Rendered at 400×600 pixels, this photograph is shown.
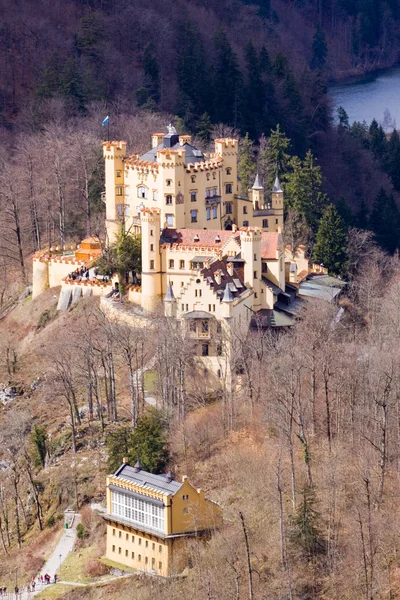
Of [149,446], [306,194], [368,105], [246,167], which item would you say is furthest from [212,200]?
[368,105]

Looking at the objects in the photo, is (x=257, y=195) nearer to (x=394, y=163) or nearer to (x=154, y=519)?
(x=154, y=519)

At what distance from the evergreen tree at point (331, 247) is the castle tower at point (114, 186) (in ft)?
40.8

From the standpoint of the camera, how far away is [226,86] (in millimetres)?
138500

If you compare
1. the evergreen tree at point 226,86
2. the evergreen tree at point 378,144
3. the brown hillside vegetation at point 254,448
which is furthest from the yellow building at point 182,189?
the evergreen tree at point 378,144

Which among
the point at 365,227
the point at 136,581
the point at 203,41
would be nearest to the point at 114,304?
the point at 136,581

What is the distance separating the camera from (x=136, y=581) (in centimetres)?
7769

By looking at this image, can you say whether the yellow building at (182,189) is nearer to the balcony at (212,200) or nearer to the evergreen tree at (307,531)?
the balcony at (212,200)

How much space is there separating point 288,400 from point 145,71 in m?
59.4

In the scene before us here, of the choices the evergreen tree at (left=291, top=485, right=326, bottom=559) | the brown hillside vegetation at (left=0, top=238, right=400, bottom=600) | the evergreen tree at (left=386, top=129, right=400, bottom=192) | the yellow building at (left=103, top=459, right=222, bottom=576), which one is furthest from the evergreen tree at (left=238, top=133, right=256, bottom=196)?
the evergreen tree at (left=291, top=485, right=326, bottom=559)

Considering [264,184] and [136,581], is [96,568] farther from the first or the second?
[264,184]

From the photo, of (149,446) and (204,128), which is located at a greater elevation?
(204,128)

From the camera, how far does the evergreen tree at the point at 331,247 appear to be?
106250 millimetres

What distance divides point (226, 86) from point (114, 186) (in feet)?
122

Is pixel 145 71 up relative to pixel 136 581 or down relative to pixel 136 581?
up
